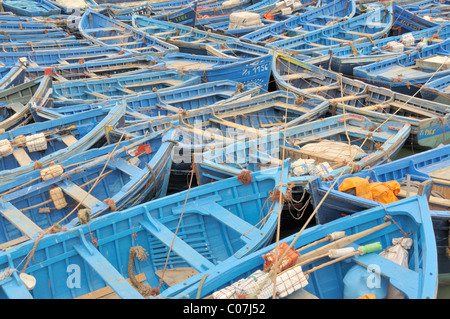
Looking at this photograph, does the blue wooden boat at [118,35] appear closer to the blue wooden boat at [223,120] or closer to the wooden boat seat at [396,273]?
the blue wooden boat at [223,120]

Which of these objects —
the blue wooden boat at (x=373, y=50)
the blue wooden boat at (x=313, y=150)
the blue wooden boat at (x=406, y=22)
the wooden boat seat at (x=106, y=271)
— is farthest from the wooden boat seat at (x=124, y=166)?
the blue wooden boat at (x=406, y=22)

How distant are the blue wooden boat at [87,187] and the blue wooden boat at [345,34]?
10192 millimetres

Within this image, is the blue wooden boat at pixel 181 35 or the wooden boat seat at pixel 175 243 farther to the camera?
the blue wooden boat at pixel 181 35

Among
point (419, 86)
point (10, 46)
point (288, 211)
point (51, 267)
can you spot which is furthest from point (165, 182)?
point (10, 46)

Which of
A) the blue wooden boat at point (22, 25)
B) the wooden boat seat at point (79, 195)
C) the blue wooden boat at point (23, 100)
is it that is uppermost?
the blue wooden boat at point (22, 25)

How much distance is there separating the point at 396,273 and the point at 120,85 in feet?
38.5

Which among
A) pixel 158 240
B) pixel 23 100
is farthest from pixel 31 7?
pixel 158 240

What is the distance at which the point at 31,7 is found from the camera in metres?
28.7

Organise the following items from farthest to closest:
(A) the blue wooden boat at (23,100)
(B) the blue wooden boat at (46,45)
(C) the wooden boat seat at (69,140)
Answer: (B) the blue wooden boat at (46,45)
(A) the blue wooden boat at (23,100)
(C) the wooden boat seat at (69,140)

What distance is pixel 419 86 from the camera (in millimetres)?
15914

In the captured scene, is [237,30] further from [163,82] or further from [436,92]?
[436,92]

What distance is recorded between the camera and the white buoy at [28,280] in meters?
7.26

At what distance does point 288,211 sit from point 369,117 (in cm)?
460
